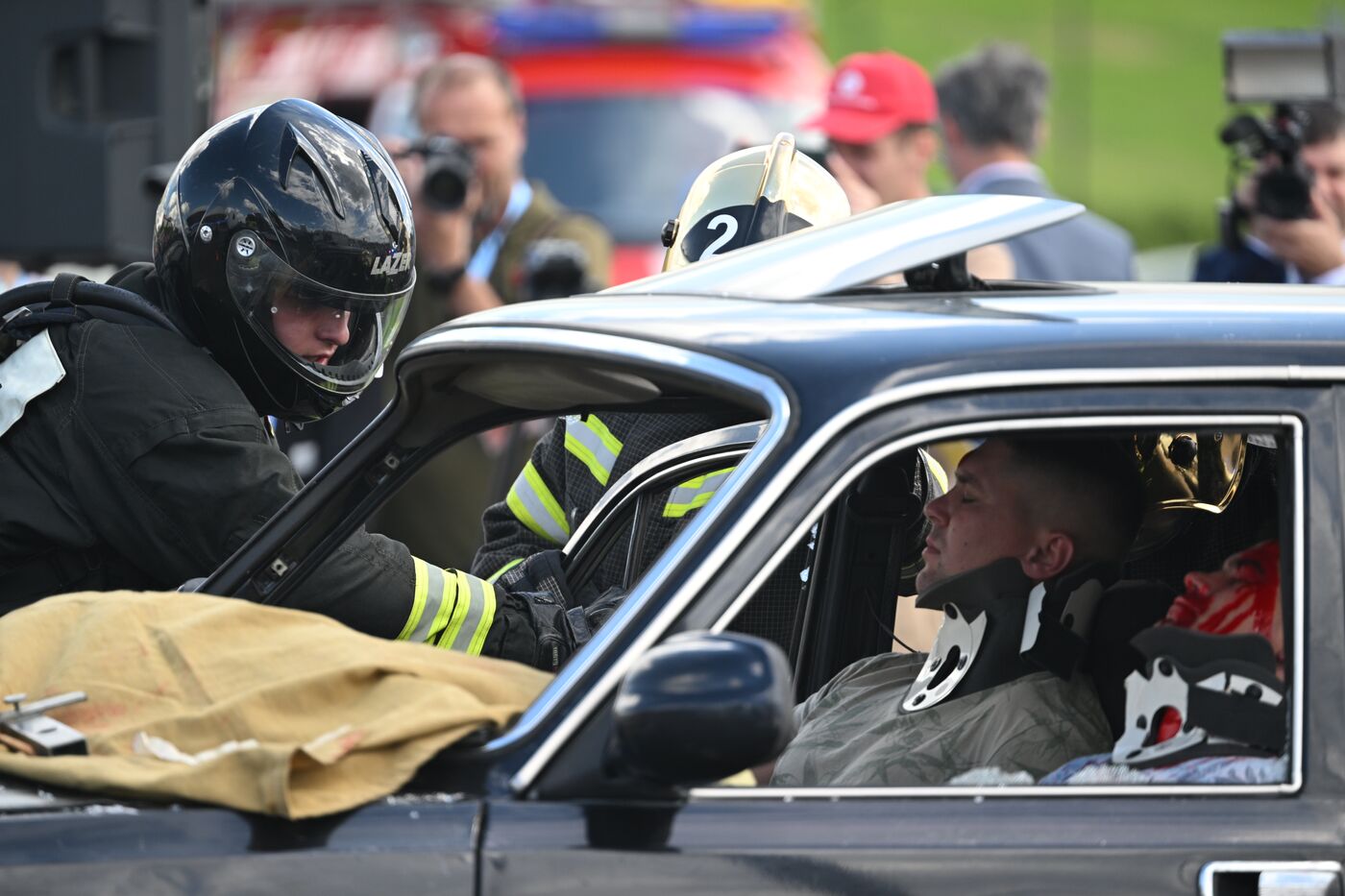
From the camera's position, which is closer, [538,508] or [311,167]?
[311,167]

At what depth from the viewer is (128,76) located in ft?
23.0

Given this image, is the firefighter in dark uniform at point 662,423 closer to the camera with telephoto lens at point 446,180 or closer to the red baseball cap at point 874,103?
the red baseball cap at point 874,103

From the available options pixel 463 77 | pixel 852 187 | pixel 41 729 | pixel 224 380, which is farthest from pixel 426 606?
pixel 463 77

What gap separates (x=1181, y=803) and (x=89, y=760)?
4.19ft

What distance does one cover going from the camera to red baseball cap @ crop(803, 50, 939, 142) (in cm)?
682

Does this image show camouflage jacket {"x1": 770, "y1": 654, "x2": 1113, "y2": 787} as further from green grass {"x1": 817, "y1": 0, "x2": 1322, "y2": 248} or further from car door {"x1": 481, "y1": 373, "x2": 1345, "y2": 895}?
green grass {"x1": 817, "y1": 0, "x2": 1322, "y2": 248}

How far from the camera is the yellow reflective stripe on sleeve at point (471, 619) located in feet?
10.2

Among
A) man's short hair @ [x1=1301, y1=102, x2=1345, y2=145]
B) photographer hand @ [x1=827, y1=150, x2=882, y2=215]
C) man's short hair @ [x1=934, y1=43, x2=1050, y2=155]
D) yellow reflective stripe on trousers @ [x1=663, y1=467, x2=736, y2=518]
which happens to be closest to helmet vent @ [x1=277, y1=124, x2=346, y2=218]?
yellow reflective stripe on trousers @ [x1=663, y1=467, x2=736, y2=518]

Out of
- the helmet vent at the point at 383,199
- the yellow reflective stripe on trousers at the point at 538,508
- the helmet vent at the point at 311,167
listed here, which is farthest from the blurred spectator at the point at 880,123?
the helmet vent at the point at 311,167

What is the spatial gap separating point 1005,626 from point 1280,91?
12.5ft

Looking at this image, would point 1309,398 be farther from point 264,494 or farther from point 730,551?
point 264,494

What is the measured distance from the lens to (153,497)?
322 cm

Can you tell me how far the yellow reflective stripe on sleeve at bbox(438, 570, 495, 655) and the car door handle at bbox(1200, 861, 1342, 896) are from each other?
3.99 feet

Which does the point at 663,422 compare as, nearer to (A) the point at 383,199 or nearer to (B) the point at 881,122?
(A) the point at 383,199
